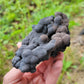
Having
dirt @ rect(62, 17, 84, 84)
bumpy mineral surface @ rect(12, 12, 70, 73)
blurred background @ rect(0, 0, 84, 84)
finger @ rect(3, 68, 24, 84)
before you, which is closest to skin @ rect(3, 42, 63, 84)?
finger @ rect(3, 68, 24, 84)

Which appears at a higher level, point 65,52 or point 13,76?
point 13,76

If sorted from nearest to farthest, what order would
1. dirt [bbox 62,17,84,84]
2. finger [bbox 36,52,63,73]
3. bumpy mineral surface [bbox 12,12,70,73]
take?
1. bumpy mineral surface [bbox 12,12,70,73]
2. finger [bbox 36,52,63,73]
3. dirt [bbox 62,17,84,84]

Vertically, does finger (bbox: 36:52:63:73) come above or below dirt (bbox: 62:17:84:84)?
above

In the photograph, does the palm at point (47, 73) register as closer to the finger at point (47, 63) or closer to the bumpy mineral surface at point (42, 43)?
the finger at point (47, 63)

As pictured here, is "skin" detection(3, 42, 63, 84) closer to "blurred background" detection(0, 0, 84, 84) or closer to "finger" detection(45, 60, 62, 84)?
"finger" detection(45, 60, 62, 84)

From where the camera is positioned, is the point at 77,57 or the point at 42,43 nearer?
the point at 42,43

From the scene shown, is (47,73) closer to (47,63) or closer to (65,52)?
(47,63)

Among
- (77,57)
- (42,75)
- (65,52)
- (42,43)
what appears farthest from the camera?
(77,57)

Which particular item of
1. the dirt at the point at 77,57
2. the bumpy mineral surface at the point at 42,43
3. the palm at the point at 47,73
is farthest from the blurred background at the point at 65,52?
the bumpy mineral surface at the point at 42,43

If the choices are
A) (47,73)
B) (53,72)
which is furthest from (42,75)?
(53,72)
